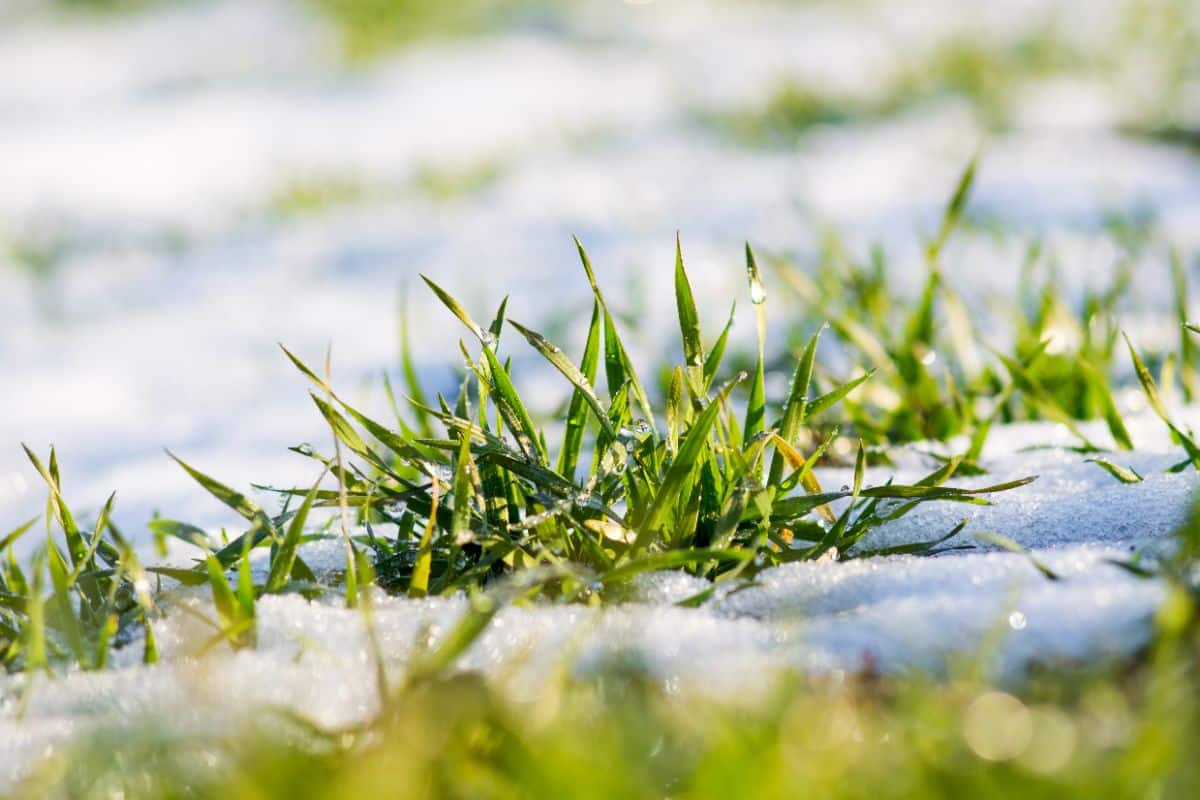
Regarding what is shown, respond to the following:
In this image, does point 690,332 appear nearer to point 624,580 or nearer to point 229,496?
point 624,580

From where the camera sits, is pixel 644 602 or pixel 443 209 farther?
pixel 443 209

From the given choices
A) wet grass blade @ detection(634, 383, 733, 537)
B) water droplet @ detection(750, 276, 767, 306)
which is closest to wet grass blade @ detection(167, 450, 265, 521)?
wet grass blade @ detection(634, 383, 733, 537)

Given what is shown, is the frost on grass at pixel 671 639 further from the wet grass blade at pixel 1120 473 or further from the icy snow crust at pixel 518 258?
the wet grass blade at pixel 1120 473

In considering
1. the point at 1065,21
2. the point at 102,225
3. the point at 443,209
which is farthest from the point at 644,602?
the point at 1065,21

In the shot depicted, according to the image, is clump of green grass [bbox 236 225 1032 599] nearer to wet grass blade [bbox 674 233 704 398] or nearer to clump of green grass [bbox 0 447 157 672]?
wet grass blade [bbox 674 233 704 398]

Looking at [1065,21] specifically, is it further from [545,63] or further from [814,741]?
[814,741]

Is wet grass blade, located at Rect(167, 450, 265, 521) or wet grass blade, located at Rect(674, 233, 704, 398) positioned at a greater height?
wet grass blade, located at Rect(674, 233, 704, 398)

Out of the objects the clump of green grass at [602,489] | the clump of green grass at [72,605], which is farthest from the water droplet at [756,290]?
the clump of green grass at [72,605]
